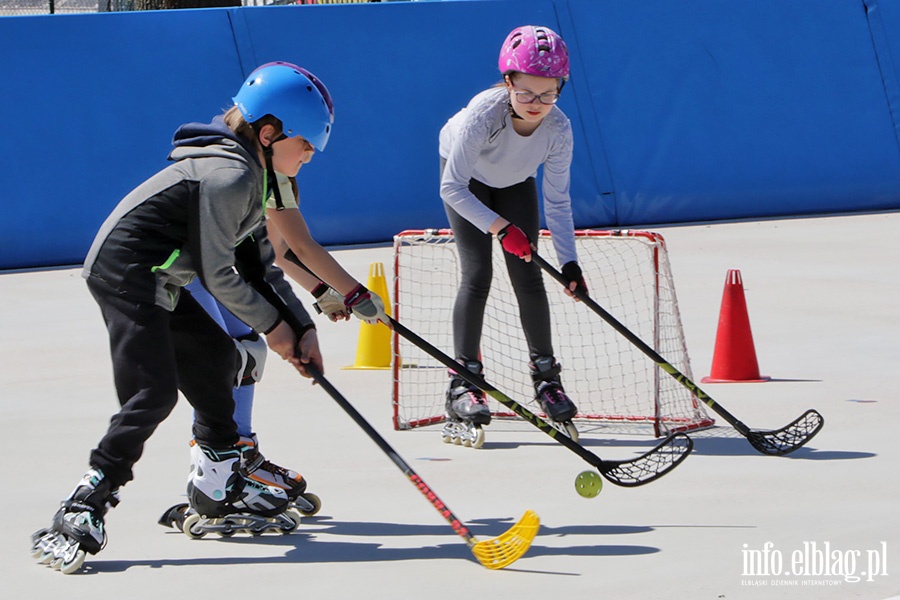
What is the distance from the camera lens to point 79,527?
160 inches

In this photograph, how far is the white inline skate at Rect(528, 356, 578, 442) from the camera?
18.6ft

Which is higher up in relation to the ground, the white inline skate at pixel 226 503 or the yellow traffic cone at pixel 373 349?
the yellow traffic cone at pixel 373 349

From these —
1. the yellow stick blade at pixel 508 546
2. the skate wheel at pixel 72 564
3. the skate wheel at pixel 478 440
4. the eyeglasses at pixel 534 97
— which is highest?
the eyeglasses at pixel 534 97

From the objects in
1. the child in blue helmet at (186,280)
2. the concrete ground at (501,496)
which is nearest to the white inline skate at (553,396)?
the concrete ground at (501,496)

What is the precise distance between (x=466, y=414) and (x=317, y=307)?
1.18 metres

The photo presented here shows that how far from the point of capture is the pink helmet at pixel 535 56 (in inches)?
208

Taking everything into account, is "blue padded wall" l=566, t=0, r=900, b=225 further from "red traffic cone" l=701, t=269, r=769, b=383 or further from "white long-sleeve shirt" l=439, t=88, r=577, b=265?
"white long-sleeve shirt" l=439, t=88, r=577, b=265

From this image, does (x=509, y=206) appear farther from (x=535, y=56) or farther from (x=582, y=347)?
(x=582, y=347)

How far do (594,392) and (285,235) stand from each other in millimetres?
2324

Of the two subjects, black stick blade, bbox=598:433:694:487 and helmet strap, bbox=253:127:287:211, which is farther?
black stick blade, bbox=598:433:694:487

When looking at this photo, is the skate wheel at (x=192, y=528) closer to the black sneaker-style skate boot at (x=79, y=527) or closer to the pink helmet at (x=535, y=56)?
the black sneaker-style skate boot at (x=79, y=527)

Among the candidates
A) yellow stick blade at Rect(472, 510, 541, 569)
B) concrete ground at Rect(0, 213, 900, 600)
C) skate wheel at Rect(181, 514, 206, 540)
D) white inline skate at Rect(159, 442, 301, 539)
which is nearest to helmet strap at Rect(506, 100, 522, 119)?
concrete ground at Rect(0, 213, 900, 600)

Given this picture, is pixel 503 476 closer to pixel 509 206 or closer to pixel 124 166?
pixel 509 206

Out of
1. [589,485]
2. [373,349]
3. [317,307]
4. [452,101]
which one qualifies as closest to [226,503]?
[317,307]
